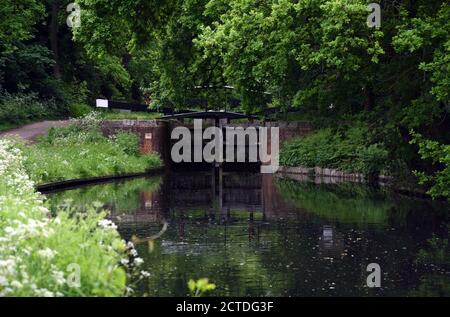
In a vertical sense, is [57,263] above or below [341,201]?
above

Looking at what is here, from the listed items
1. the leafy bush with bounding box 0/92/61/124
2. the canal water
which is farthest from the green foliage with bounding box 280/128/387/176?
the leafy bush with bounding box 0/92/61/124

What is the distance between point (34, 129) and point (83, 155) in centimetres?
681

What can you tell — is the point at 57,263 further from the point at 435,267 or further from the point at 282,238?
the point at 282,238

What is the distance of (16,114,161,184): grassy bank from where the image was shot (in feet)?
106

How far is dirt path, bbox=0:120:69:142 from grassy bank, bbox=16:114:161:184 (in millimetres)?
694

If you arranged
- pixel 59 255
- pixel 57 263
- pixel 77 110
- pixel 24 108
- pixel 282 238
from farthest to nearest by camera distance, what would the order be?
pixel 77 110, pixel 24 108, pixel 282 238, pixel 59 255, pixel 57 263

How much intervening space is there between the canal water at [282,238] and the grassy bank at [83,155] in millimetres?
1463

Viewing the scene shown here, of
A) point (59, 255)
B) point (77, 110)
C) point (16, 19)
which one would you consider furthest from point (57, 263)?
point (77, 110)

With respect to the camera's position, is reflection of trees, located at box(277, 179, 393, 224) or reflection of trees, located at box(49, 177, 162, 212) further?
reflection of trees, located at box(49, 177, 162, 212)

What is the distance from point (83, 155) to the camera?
124 ft

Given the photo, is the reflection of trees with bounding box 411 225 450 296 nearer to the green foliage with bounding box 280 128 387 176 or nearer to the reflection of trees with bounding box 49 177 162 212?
the reflection of trees with bounding box 49 177 162 212

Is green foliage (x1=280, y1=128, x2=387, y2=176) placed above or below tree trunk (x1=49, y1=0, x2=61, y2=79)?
below

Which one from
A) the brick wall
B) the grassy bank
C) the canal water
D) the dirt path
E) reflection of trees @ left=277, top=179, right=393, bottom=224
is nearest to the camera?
the canal water

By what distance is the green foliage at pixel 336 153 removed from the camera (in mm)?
38875
